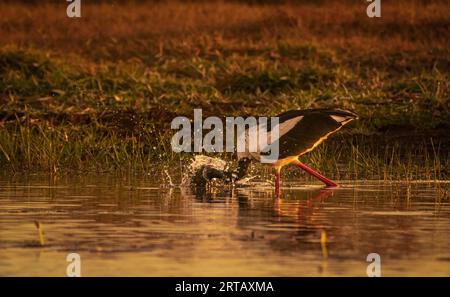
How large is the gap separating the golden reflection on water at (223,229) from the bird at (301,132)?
0.29 m

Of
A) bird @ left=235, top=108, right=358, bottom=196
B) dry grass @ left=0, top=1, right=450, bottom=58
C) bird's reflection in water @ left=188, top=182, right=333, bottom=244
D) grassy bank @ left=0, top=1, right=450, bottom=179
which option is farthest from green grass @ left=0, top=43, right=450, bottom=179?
bird's reflection in water @ left=188, top=182, right=333, bottom=244

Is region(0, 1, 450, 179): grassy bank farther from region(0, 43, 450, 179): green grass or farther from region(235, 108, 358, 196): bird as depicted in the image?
region(235, 108, 358, 196): bird

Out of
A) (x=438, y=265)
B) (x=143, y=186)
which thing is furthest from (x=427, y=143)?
(x=438, y=265)

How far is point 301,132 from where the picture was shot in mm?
12180

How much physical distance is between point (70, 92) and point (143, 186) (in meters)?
5.97

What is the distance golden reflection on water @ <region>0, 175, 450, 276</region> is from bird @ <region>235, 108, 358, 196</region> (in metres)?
0.29

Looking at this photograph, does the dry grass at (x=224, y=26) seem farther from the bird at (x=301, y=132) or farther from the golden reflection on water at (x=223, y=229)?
the golden reflection on water at (x=223, y=229)

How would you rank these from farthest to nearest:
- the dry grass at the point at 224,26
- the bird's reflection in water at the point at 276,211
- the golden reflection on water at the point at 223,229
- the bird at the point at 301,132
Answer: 1. the dry grass at the point at 224,26
2. the bird at the point at 301,132
3. the bird's reflection in water at the point at 276,211
4. the golden reflection on water at the point at 223,229

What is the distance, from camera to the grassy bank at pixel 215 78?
14.9 metres

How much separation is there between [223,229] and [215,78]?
33.6ft

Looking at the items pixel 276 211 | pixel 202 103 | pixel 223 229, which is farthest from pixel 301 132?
pixel 202 103

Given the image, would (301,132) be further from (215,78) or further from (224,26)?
(224,26)

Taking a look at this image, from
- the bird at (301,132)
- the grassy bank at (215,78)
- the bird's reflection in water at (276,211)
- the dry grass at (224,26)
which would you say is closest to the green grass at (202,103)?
the grassy bank at (215,78)

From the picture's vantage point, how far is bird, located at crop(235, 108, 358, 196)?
479 inches
